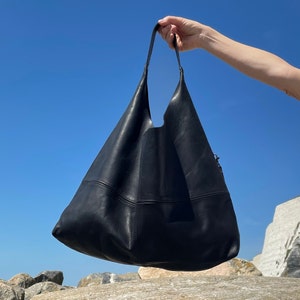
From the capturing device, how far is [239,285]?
519 centimetres

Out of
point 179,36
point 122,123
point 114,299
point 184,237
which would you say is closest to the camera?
point 184,237

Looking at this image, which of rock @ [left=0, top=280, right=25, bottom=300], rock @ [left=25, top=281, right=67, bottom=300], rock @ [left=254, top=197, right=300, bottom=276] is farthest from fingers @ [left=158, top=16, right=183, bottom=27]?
rock @ [left=254, top=197, right=300, bottom=276]

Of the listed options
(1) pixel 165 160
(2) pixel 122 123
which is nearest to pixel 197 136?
(1) pixel 165 160

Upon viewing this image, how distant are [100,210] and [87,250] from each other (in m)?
0.23

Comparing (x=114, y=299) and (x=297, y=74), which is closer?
(x=297, y=74)

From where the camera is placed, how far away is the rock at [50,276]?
13.8 meters

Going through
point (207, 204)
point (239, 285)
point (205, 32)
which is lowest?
point (239, 285)

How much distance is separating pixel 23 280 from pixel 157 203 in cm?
1220

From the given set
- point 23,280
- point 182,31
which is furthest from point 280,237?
point 182,31

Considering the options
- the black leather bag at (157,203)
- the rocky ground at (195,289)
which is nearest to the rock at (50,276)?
the rocky ground at (195,289)

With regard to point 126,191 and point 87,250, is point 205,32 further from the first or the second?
point 87,250

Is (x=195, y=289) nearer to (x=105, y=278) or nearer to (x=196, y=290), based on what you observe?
(x=196, y=290)

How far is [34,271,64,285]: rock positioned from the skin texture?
1216 centimetres

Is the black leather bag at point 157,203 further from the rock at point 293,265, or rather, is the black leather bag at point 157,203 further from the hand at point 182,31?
the rock at point 293,265
